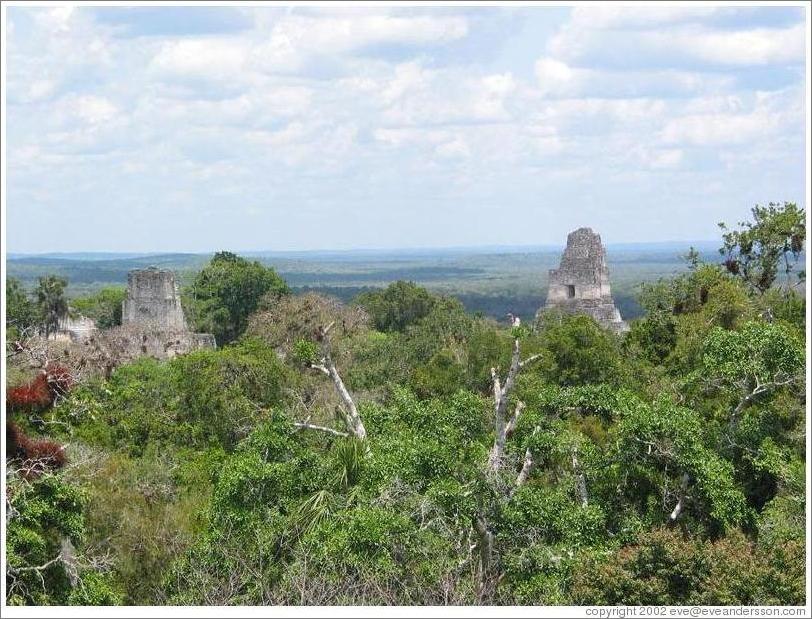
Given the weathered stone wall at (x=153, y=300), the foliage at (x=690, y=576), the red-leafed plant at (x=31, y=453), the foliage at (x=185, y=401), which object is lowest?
the foliage at (x=690, y=576)

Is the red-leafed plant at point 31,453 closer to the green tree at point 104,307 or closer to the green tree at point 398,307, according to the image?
the green tree at point 398,307

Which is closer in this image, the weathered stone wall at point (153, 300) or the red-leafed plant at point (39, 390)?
the red-leafed plant at point (39, 390)

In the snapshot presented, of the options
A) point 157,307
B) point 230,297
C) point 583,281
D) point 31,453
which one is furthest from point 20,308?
point 31,453

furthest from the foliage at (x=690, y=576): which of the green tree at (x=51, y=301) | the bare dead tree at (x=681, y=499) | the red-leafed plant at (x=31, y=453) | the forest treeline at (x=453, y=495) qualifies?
the green tree at (x=51, y=301)

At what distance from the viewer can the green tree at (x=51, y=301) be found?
1420 inches

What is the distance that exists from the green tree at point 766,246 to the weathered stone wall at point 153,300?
1423 centimetres

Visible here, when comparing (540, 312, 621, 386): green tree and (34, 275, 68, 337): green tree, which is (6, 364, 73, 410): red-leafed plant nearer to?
(540, 312, 621, 386): green tree

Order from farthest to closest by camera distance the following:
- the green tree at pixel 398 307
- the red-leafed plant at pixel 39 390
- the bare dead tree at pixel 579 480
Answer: the green tree at pixel 398 307
the red-leafed plant at pixel 39 390
the bare dead tree at pixel 579 480

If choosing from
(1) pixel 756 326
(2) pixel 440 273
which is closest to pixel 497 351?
(1) pixel 756 326

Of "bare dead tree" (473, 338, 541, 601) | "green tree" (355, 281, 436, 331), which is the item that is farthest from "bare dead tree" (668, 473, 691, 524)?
"green tree" (355, 281, 436, 331)

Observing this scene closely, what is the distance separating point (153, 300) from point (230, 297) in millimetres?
8686

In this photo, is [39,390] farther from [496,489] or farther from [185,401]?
[496,489]

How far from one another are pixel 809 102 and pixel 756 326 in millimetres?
4796

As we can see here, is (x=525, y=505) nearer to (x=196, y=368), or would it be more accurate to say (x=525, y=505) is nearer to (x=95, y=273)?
(x=196, y=368)
